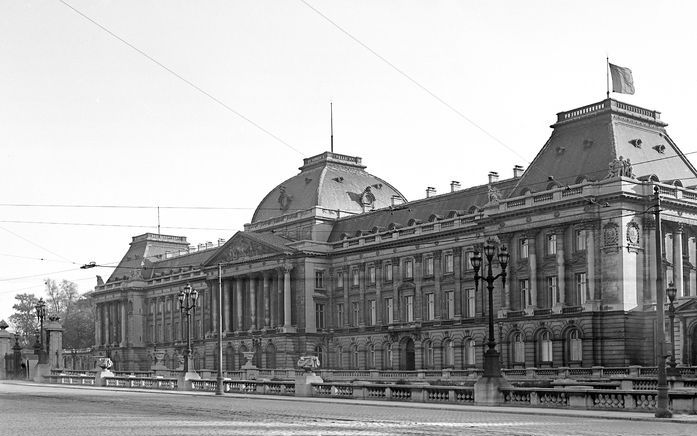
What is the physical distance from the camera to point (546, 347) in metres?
81.0

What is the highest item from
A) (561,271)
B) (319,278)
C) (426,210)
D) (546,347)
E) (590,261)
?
(426,210)

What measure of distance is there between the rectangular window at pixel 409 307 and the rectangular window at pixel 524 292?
18.5 metres

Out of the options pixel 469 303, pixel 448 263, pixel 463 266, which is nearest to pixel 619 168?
pixel 463 266

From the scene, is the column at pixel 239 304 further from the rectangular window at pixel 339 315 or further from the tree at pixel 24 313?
the tree at pixel 24 313

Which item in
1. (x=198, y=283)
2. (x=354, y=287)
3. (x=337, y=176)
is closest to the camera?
(x=354, y=287)

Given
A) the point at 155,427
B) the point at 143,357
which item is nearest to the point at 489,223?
the point at 155,427

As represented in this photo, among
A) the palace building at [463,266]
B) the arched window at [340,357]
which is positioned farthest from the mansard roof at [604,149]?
the arched window at [340,357]

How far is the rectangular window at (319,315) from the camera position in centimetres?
11362

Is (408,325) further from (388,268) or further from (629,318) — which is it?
(629,318)

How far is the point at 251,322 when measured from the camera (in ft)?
389

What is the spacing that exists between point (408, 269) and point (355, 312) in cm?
1027

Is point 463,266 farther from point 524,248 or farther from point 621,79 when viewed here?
point 621,79

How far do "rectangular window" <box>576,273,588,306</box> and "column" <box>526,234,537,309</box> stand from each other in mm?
3950

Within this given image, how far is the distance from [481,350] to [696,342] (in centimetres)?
2248
